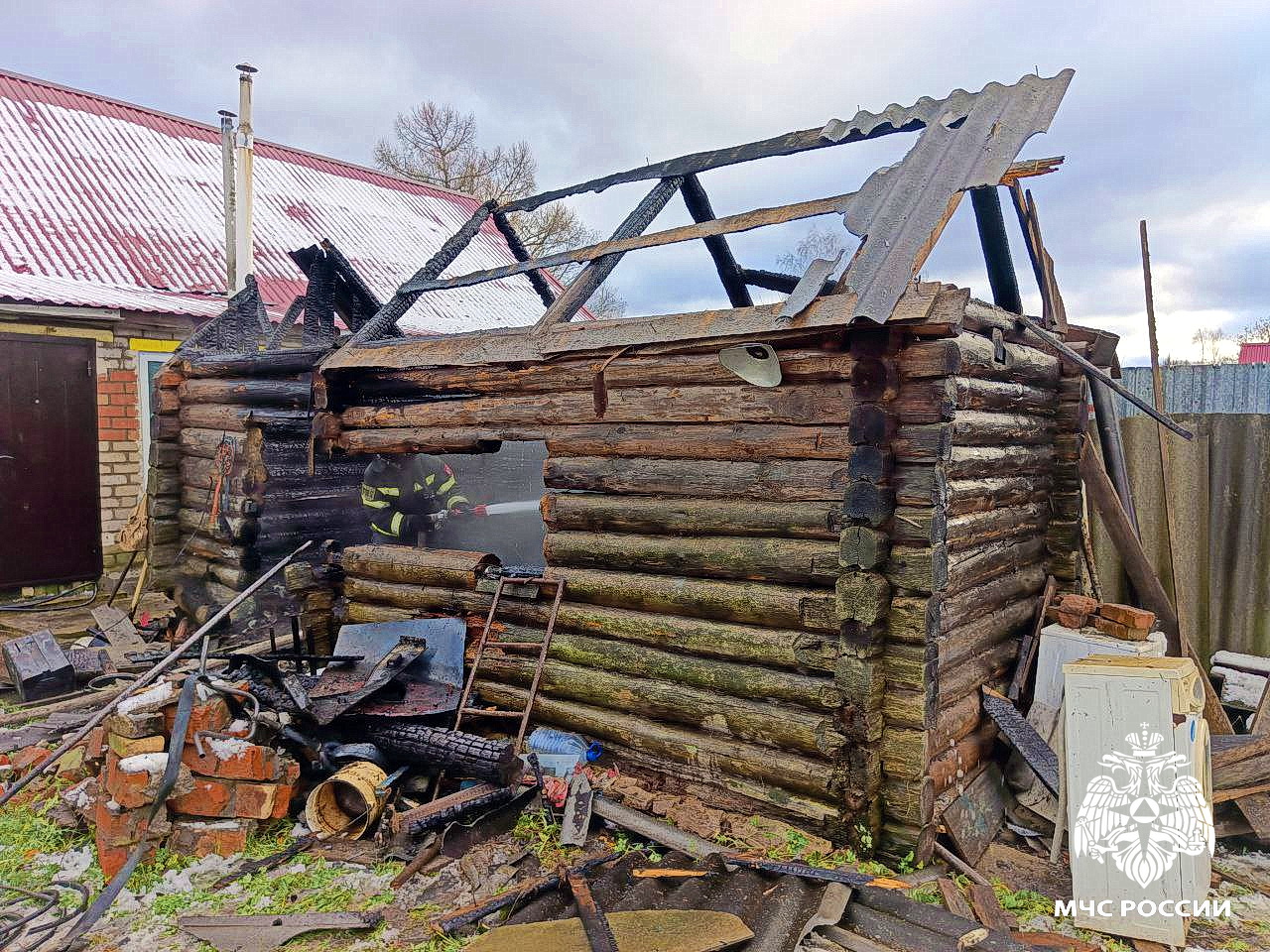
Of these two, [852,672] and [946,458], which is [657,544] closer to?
[852,672]

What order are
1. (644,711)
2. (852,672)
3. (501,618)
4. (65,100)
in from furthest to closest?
(65,100)
(501,618)
(644,711)
(852,672)

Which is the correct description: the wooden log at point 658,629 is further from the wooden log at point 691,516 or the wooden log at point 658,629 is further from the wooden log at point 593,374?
the wooden log at point 593,374

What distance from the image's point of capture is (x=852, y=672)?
454cm

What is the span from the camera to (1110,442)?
672 cm

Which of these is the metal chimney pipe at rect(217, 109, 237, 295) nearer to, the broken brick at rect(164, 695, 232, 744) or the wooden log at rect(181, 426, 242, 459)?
the wooden log at rect(181, 426, 242, 459)

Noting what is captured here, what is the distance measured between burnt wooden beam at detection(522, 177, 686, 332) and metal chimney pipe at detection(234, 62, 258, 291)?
772cm

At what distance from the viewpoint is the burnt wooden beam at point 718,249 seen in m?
6.58

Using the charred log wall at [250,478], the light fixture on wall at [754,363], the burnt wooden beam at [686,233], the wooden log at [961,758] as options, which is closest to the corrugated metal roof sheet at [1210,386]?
the wooden log at [961,758]

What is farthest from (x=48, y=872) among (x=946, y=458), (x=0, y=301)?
(x=0, y=301)

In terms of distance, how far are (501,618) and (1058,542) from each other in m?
4.40

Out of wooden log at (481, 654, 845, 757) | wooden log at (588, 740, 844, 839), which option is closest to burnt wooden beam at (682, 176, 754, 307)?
wooden log at (481, 654, 845, 757)

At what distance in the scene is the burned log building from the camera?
4516 millimetres

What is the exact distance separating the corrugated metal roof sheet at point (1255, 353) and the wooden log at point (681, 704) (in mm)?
27790

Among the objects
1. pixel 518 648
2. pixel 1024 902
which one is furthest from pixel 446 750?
pixel 1024 902
